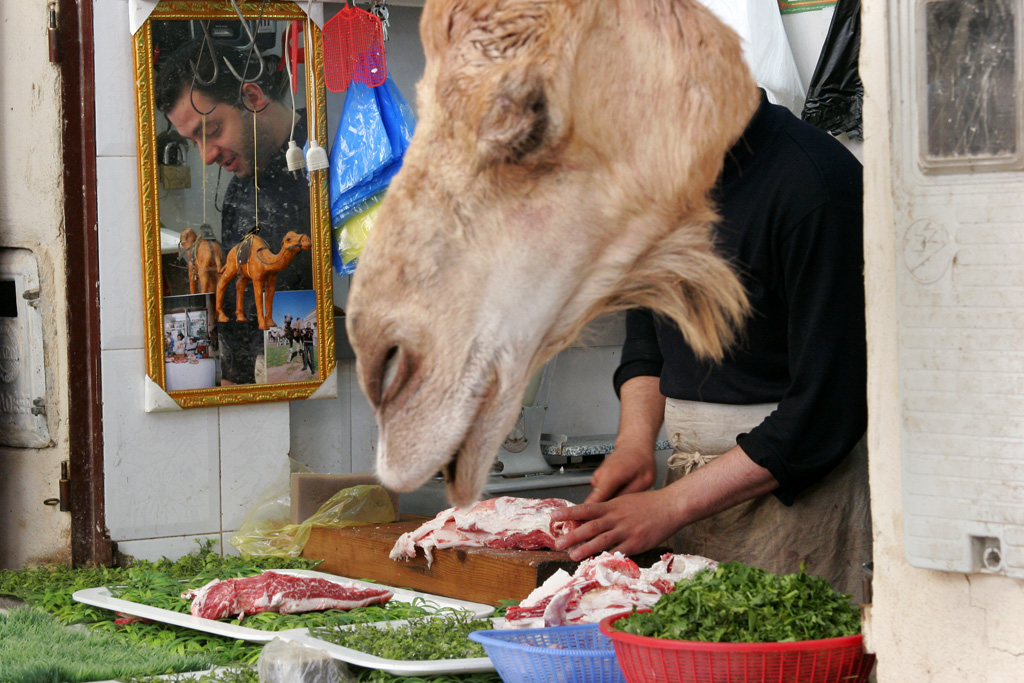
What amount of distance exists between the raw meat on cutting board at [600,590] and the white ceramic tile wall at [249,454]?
2.62 m

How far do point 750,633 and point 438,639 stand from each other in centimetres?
113

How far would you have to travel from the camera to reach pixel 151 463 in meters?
4.41

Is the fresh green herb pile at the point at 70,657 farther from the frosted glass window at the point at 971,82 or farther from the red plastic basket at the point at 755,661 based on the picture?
the frosted glass window at the point at 971,82

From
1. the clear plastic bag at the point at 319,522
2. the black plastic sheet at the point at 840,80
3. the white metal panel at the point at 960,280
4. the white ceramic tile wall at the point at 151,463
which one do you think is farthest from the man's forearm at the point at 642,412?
the white ceramic tile wall at the point at 151,463

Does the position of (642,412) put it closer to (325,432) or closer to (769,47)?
(769,47)

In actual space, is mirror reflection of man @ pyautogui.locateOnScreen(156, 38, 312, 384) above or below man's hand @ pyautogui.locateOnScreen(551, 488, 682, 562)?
above

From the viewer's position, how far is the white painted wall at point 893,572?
114 centimetres

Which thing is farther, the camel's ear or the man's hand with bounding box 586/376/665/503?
the man's hand with bounding box 586/376/665/503

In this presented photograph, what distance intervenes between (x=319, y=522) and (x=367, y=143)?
1480 mm

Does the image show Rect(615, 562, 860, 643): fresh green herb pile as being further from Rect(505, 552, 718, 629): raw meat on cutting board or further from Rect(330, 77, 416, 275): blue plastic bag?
Rect(330, 77, 416, 275): blue plastic bag

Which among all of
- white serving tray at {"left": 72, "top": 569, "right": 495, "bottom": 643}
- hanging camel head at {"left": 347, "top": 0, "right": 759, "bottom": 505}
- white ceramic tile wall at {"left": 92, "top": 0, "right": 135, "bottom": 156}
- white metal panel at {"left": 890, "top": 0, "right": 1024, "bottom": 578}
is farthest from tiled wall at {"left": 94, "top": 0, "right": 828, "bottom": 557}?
hanging camel head at {"left": 347, "top": 0, "right": 759, "bottom": 505}

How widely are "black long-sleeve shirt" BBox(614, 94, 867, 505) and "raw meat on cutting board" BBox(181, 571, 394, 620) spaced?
126 cm

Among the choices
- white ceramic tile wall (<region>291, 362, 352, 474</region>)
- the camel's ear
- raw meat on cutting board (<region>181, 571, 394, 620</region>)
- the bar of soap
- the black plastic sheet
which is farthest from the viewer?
white ceramic tile wall (<region>291, 362, 352, 474</region>)

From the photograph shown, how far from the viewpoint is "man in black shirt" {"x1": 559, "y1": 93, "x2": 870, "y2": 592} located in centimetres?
196
